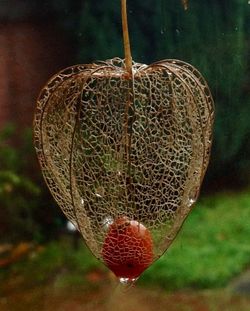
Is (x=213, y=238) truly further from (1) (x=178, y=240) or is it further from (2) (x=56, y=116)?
(2) (x=56, y=116)

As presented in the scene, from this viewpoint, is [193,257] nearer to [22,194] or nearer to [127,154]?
[22,194]

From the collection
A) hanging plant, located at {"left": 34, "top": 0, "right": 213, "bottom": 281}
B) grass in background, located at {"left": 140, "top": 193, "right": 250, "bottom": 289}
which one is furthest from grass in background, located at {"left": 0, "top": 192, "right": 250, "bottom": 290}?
hanging plant, located at {"left": 34, "top": 0, "right": 213, "bottom": 281}

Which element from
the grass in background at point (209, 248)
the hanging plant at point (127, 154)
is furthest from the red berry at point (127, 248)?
the grass in background at point (209, 248)

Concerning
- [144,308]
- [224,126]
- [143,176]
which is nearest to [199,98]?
[143,176]

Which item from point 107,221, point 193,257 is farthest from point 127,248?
point 193,257

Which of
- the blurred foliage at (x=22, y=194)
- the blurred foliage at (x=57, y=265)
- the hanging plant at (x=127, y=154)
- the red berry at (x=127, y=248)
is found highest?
the hanging plant at (x=127, y=154)

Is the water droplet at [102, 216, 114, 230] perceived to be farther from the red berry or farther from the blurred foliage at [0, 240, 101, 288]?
the blurred foliage at [0, 240, 101, 288]

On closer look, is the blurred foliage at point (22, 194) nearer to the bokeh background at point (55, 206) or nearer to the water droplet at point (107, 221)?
the bokeh background at point (55, 206)
